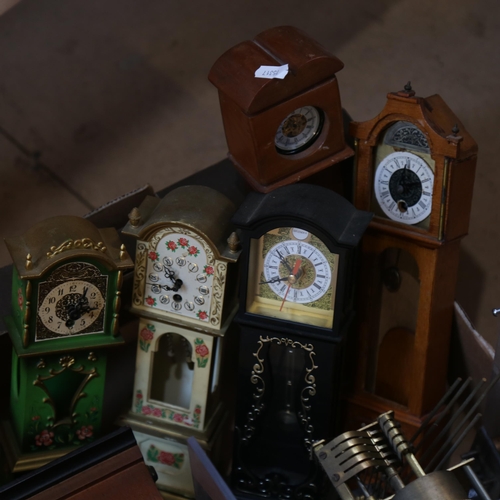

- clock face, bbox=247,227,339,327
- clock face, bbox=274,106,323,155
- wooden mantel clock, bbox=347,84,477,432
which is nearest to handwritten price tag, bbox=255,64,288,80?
clock face, bbox=274,106,323,155

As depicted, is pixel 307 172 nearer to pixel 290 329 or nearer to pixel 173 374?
pixel 290 329

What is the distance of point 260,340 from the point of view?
1.94m

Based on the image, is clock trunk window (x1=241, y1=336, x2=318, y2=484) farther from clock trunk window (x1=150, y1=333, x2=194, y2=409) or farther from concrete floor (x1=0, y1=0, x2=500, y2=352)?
concrete floor (x1=0, y1=0, x2=500, y2=352)

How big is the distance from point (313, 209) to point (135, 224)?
45 cm

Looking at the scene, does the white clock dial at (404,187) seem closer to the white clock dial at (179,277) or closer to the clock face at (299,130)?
the clock face at (299,130)

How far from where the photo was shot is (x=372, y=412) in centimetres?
225

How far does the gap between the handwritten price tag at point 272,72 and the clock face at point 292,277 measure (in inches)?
14.9

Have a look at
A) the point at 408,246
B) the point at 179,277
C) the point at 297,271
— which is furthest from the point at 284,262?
the point at 408,246

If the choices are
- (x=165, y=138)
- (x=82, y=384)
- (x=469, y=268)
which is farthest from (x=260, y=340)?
(x=165, y=138)

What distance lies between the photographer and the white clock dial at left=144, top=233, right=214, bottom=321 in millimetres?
1936

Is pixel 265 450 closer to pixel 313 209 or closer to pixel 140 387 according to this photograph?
pixel 140 387

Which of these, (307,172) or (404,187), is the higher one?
(307,172)

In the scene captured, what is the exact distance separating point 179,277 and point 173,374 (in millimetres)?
370

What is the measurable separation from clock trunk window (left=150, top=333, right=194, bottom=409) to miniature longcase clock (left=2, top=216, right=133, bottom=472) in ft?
0.61
